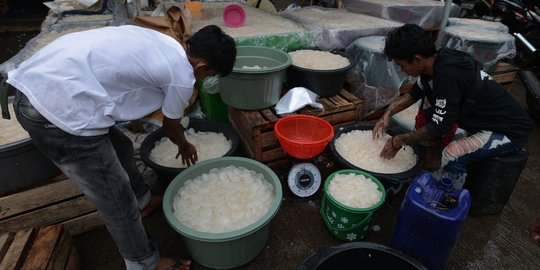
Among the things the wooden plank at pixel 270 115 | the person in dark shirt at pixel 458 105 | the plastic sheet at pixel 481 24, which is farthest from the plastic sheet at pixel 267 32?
the plastic sheet at pixel 481 24

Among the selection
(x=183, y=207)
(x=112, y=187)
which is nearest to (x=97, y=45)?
(x=112, y=187)

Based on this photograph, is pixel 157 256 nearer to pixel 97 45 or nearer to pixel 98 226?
pixel 98 226

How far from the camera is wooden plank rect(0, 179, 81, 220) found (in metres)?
2.07

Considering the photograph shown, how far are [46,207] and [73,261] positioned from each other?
1.55 feet

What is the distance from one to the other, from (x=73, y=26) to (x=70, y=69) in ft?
12.7

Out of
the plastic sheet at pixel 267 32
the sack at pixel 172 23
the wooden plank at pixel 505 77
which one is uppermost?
the sack at pixel 172 23

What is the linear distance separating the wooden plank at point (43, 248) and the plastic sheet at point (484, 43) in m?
4.28

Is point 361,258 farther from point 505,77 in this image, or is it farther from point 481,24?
point 481,24

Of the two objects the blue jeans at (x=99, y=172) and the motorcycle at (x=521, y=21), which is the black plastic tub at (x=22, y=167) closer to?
the blue jeans at (x=99, y=172)

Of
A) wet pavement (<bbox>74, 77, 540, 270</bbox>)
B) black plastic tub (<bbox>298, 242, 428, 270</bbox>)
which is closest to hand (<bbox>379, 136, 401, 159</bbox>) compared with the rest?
wet pavement (<bbox>74, 77, 540, 270</bbox>)

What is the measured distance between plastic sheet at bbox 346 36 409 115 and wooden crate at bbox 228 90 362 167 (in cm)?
20

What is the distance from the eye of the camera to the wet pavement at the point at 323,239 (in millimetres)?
2234

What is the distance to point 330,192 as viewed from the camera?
7.45 ft

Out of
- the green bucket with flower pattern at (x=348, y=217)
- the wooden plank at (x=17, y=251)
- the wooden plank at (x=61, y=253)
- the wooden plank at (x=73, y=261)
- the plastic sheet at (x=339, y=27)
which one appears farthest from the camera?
the plastic sheet at (x=339, y=27)
